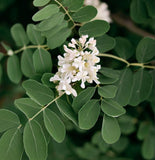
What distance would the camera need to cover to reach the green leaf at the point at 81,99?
117 centimetres

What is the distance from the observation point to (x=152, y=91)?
144cm

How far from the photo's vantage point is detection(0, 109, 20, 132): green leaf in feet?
3.74

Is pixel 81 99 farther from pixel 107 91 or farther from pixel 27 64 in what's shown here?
pixel 27 64

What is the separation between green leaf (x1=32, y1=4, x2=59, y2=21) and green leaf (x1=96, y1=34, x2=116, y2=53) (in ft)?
0.83

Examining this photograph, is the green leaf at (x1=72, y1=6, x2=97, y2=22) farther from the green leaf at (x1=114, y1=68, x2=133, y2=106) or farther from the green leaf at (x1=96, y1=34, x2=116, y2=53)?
the green leaf at (x1=114, y1=68, x2=133, y2=106)

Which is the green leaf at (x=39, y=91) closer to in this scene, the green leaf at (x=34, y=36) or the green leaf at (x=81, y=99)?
the green leaf at (x=81, y=99)

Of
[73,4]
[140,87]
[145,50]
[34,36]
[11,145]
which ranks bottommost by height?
[140,87]

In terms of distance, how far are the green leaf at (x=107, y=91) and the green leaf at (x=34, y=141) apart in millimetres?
275

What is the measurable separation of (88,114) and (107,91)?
122 millimetres

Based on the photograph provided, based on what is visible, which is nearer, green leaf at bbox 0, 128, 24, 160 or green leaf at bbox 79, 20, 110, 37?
green leaf at bbox 0, 128, 24, 160

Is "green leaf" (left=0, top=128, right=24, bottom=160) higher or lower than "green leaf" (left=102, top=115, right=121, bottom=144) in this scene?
higher

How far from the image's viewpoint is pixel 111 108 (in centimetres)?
117

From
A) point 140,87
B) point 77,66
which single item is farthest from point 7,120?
point 140,87

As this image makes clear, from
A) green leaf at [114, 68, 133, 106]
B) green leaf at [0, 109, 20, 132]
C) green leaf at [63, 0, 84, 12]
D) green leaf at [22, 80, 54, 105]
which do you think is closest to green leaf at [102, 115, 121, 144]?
green leaf at [114, 68, 133, 106]
